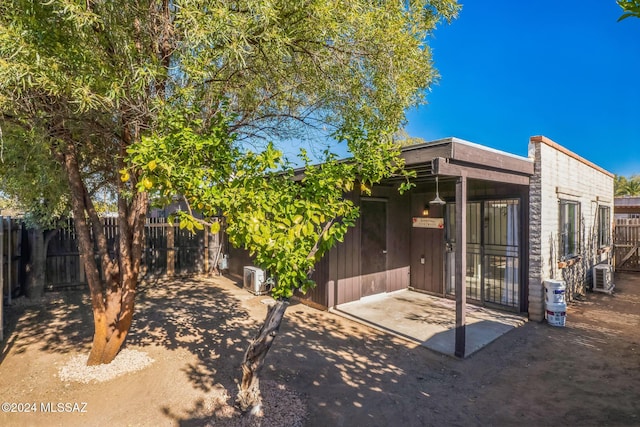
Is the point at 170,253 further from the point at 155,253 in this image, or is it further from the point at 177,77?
the point at 177,77

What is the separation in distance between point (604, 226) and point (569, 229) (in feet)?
13.3

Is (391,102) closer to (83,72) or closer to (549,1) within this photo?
(83,72)

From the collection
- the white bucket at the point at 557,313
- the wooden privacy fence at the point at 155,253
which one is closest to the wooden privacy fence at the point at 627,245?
the white bucket at the point at 557,313

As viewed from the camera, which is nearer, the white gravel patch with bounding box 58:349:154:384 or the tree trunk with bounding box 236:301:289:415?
the tree trunk with bounding box 236:301:289:415

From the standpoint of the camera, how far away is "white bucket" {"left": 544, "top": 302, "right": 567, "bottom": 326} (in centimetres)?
516

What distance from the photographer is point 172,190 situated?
2.38m

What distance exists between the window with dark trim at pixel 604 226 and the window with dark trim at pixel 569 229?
2465 millimetres

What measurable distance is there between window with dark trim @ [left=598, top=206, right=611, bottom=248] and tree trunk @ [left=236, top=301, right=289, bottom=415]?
9.79m

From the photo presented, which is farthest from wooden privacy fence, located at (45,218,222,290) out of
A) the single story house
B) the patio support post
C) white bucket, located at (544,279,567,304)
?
white bucket, located at (544,279,567,304)

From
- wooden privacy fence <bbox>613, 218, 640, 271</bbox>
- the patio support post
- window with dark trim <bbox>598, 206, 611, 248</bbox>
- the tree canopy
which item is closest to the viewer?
the patio support post

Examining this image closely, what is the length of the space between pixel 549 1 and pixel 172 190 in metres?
11.6

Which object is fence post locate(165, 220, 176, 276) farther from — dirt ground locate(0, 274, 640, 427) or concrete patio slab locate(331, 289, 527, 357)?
concrete patio slab locate(331, 289, 527, 357)

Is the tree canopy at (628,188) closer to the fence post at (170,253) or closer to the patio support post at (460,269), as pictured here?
the patio support post at (460,269)

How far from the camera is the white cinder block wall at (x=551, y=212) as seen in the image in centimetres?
544
